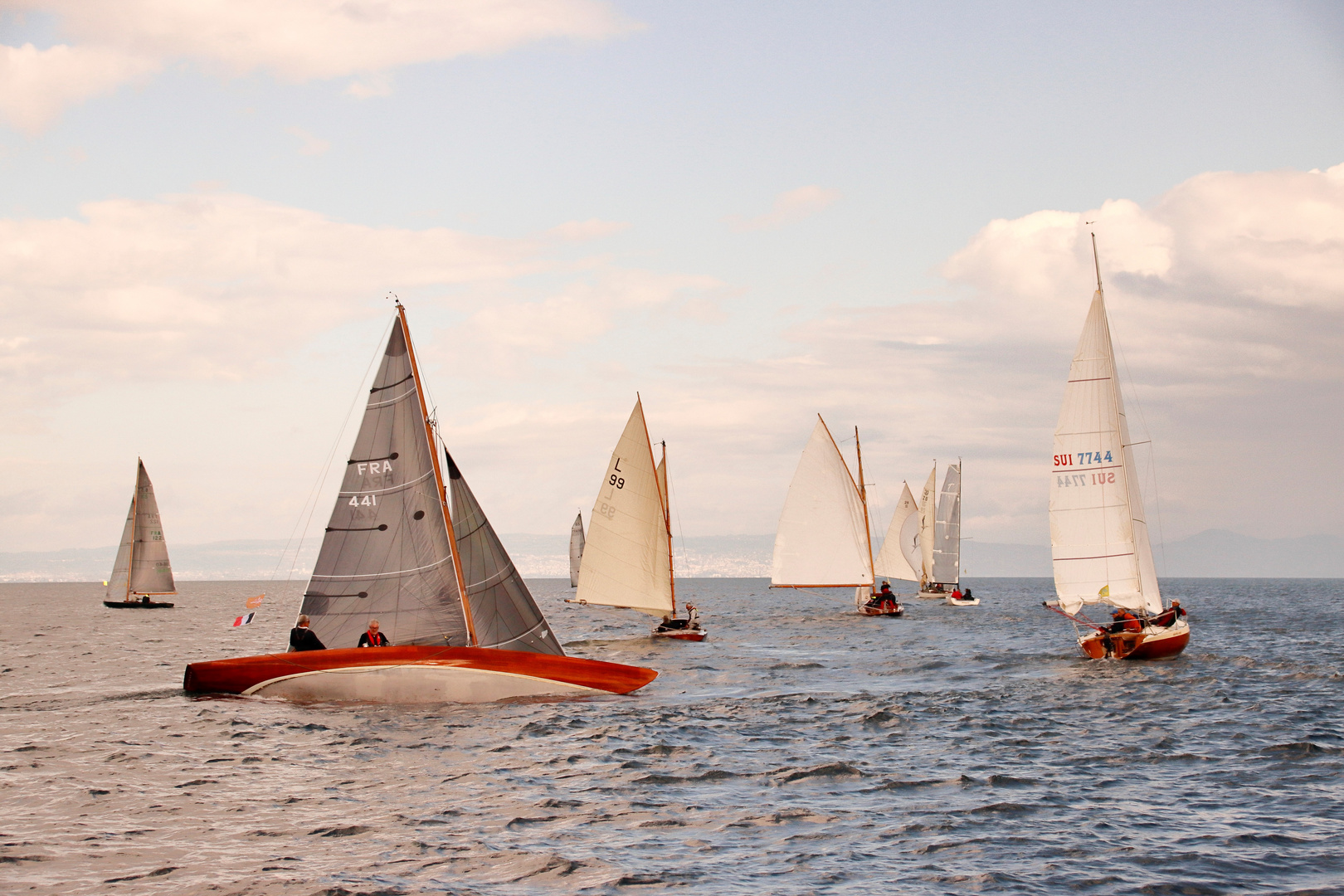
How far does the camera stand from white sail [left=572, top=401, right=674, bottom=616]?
46.4 metres

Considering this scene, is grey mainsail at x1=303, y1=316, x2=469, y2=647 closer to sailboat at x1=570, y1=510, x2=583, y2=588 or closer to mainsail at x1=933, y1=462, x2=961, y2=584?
mainsail at x1=933, y1=462, x2=961, y2=584

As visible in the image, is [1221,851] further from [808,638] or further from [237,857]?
[808,638]

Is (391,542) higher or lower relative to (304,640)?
higher

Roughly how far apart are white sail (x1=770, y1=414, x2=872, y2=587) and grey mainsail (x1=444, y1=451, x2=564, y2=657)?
3735 cm

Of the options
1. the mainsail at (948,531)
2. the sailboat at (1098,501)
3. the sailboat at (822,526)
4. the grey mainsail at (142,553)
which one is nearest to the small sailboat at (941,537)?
the mainsail at (948,531)

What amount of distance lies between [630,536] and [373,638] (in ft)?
69.9

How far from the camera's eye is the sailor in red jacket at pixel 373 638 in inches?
1035

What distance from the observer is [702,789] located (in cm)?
1805

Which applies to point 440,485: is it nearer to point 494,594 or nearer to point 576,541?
point 494,594

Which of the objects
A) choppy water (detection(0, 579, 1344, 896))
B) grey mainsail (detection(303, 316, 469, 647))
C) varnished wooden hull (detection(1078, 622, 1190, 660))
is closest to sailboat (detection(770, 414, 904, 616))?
varnished wooden hull (detection(1078, 622, 1190, 660))

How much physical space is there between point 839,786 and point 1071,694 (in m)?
14.9

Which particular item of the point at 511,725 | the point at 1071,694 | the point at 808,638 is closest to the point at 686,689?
the point at 511,725

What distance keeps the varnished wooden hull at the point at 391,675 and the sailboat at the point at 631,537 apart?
19008 mm

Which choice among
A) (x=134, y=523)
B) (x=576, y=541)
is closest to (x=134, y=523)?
(x=134, y=523)
